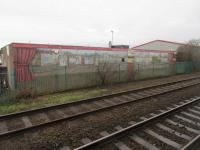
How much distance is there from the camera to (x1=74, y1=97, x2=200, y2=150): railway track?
381 centimetres

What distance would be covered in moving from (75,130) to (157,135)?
97.3 inches

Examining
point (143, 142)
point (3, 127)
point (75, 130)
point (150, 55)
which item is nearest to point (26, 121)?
point (3, 127)

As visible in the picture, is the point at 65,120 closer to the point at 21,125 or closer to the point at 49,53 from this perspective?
the point at 21,125

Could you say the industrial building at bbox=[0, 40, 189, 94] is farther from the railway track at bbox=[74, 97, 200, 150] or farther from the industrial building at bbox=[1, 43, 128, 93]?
the railway track at bbox=[74, 97, 200, 150]

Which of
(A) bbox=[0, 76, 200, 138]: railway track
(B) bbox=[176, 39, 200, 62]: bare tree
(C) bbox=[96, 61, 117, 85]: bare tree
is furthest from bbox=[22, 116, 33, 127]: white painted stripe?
(B) bbox=[176, 39, 200, 62]: bare tree

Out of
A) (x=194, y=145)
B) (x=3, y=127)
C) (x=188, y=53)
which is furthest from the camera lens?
(x=188, y=53)

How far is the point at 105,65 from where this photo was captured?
1316 cm

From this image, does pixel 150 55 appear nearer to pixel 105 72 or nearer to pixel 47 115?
pixel 105 72

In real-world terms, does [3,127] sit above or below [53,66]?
below

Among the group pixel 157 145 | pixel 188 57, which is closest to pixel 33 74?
pixel 157 145

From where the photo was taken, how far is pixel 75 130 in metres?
4.66

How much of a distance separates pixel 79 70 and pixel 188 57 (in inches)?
822

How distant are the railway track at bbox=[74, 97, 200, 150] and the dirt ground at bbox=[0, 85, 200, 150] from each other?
27cm

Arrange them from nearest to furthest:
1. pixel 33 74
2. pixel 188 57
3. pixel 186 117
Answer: pixel 186 117 < pixel 33 74 < pixel 188 57
